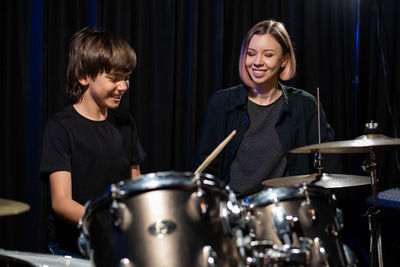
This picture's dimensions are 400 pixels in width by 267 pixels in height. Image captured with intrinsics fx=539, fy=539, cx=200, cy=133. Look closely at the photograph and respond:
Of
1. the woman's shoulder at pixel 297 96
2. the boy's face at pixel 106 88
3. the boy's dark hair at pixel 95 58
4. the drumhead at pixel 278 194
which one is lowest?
the drumhead at pixel 278 194

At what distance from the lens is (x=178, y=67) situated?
112 inches

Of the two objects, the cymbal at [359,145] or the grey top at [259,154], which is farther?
the grey top at [259,154]

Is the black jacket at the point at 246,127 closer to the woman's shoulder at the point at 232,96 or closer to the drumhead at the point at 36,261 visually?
the woman's shoulder at the point at 232,96

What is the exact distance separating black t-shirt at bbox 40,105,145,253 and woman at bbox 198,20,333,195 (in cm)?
67

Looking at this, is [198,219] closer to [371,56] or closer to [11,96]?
[11,96]

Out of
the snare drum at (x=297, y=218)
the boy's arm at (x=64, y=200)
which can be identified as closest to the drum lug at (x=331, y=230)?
the snare drum at (x=297, y=218)

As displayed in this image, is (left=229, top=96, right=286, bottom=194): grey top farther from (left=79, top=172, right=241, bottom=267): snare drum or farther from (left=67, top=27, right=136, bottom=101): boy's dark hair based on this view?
(left=79, top=172, right=241, bottom=267): snare drum

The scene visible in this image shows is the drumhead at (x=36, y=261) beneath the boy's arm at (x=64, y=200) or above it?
beneath

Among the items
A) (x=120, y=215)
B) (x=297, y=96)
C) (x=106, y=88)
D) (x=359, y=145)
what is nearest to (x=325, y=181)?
(x=359, y=145)

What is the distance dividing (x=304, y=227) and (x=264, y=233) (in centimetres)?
12

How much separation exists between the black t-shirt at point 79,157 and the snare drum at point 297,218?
59 cm

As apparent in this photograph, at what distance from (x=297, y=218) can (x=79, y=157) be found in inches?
31.5

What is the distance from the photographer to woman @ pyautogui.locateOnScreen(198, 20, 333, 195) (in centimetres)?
252

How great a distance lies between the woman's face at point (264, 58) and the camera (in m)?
2.51
